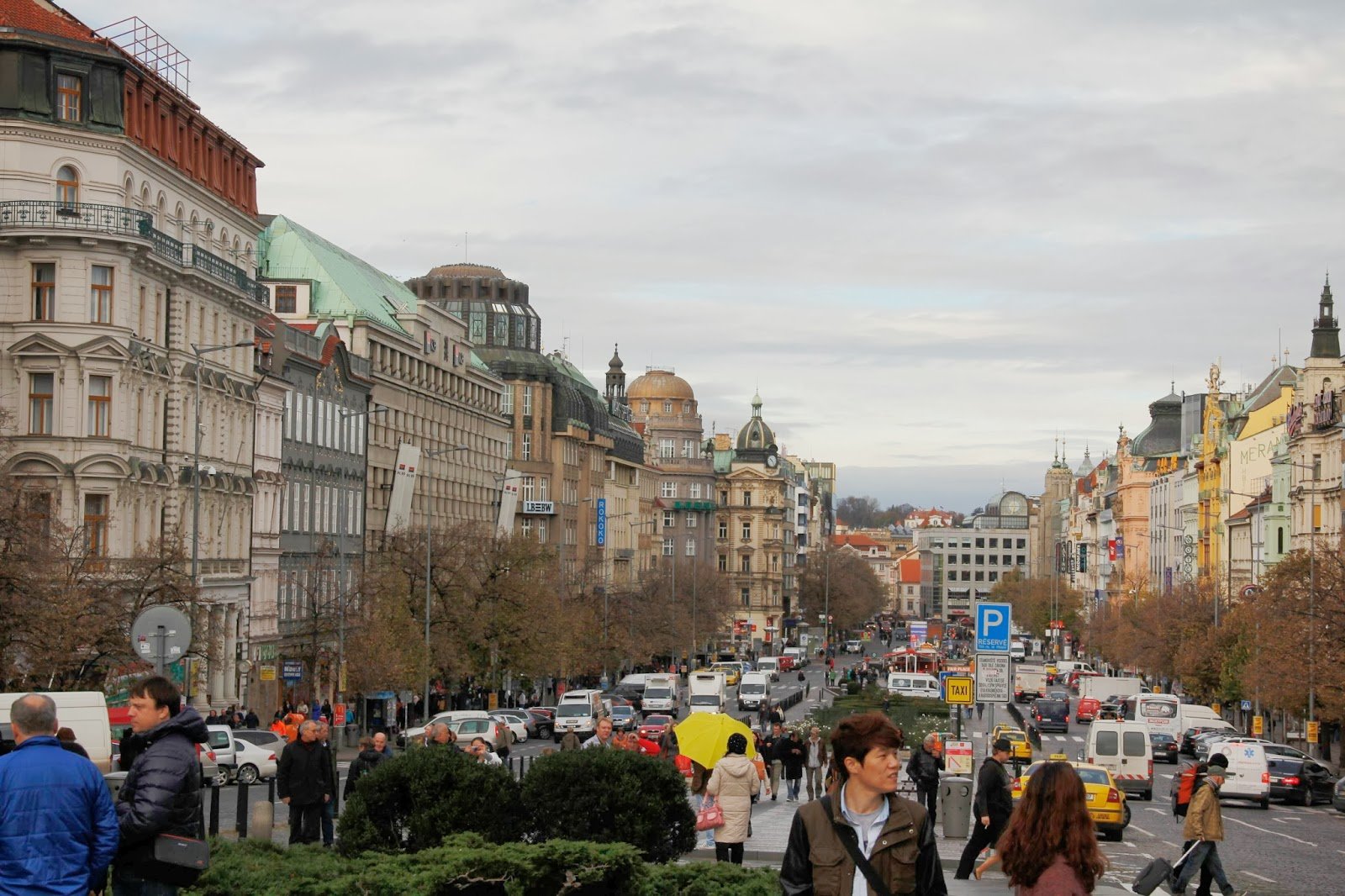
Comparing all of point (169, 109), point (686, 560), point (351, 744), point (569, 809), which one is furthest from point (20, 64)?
point (686, 560)

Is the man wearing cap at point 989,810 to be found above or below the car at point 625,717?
above

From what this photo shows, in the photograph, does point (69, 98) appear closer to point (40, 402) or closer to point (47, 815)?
point (40, 402)

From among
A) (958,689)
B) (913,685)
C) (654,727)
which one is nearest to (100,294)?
(654,727)

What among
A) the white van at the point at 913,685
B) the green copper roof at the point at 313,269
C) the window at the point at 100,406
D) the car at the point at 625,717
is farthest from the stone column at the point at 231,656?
the white van at the point at 913,685

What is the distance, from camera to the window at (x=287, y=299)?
8975 cm

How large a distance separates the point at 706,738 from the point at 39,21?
33426 millimetres

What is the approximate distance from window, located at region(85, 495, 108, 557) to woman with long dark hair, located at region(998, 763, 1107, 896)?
45.7m

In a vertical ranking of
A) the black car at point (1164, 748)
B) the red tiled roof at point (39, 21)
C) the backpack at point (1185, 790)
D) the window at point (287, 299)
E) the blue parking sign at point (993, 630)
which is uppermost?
the red tiled roof at point (39, 21)

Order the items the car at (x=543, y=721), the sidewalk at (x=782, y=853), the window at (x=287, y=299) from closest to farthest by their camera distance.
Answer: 1. the sidewalk at (x=782, y=853)
2. the car at (x=543, y=721)
3. the window at (x=287, y=299)

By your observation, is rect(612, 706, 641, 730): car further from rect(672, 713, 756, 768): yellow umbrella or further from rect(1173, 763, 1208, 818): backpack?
rect(672, 713, 756, 768): yellow umbrella

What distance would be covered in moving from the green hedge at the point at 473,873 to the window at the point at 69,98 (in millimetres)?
40767

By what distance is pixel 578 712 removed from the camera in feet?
230

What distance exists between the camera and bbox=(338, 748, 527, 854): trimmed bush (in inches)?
741

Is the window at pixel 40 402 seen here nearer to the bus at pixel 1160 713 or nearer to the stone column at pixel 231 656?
the stone column at pixel 231 656
